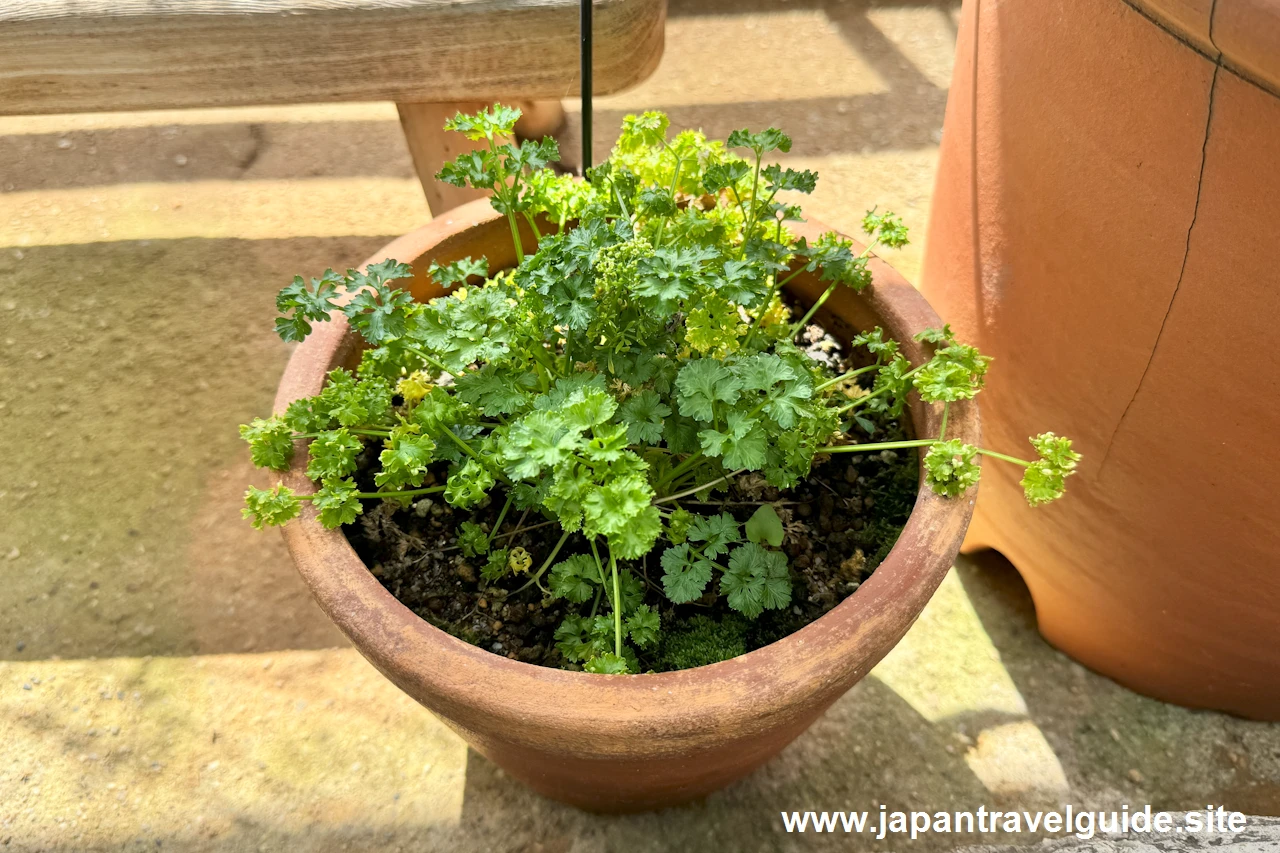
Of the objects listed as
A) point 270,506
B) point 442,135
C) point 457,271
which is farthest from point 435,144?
point 270,506

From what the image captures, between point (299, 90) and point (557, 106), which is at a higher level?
point (299, 90)

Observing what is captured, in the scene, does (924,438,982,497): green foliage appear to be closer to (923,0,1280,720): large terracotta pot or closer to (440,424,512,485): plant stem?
(923,0,1280,720): large terracotta pot

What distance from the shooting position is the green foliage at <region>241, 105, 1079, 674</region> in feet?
3.98

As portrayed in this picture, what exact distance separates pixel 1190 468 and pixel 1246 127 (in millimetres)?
562

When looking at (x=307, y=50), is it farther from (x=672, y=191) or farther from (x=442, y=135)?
(x=672, y=191)

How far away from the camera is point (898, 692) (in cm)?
202

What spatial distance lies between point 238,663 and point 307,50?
134 cm

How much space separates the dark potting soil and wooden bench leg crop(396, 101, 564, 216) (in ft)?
3.13

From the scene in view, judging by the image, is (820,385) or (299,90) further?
(299,90)

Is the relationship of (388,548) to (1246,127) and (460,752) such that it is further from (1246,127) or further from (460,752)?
(1246,127)

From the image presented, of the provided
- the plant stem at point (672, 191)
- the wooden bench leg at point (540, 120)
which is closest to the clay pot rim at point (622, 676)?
the plant stem at point (672, 191)

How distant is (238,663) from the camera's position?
6.73ft

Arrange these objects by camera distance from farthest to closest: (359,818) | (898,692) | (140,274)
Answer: (140,274) → (898,692) → (359,818)

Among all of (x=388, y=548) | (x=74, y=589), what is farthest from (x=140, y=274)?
(x=388, y=548)
